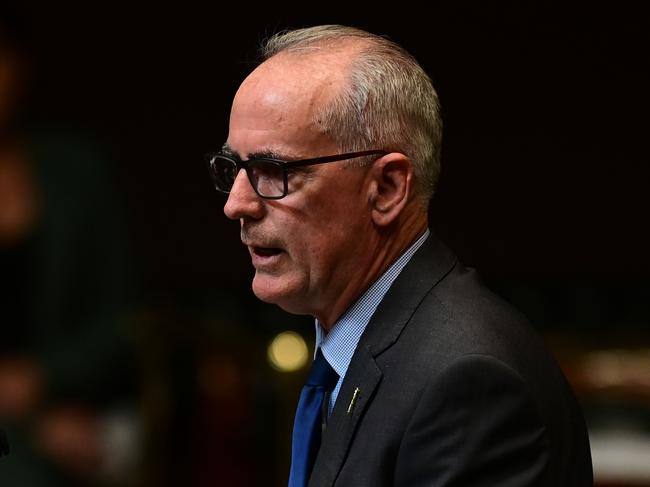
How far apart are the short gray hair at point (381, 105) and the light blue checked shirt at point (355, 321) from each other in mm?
140

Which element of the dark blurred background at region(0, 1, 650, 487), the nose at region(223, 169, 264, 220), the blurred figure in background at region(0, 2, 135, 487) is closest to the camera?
the blurred figure in background at region(0, 2, 135, 487)

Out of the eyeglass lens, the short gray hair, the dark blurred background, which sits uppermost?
the short gray hair

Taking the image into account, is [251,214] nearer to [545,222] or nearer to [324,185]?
[324,185]

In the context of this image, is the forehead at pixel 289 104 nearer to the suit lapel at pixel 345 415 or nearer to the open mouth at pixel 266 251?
the open mouth at pixel 266 251

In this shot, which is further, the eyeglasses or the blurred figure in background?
the eyeglasses

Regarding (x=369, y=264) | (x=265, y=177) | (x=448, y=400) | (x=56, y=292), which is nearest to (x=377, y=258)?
(x=369, y=264)

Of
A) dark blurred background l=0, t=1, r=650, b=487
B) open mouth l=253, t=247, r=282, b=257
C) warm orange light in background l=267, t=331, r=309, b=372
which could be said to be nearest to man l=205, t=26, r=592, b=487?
open mouth l=253, t=247, r=282, b=257

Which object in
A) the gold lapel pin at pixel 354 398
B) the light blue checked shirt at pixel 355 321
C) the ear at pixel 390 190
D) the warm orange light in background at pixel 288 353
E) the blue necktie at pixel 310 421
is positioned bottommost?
the warm orange light in background at pixel 288 353

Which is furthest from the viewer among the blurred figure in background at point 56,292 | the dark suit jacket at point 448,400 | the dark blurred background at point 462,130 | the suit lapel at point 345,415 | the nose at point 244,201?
the dark blurred background at point 462,130

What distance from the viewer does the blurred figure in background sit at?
1.80 metres

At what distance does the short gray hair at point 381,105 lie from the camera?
2.33m

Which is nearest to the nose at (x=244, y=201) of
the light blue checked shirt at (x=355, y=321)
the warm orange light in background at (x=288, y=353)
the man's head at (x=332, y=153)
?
the man's head at (x=332, y=153)

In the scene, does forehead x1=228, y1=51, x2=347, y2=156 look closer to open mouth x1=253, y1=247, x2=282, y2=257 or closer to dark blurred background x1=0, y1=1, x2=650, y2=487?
open mouth x1=253, y1=247, x2=282, y2=257

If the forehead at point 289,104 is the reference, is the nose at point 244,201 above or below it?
below
